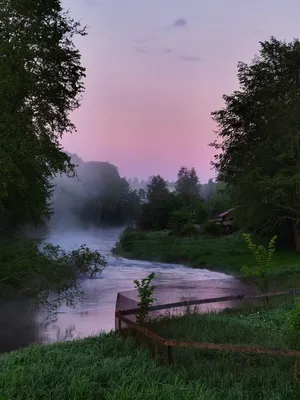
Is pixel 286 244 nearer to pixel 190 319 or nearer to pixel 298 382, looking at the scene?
pixel 190 319

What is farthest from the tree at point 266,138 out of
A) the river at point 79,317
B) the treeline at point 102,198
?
the treeline at point 102,198

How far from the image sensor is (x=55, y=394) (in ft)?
22.3

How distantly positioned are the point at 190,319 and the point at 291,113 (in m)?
29.7

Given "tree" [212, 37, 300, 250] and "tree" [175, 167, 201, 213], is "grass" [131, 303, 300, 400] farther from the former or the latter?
"tree" [175, 167, 201, 213]

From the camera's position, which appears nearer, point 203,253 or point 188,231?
point 203,253

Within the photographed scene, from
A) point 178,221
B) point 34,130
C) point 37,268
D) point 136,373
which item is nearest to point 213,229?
point 178,221

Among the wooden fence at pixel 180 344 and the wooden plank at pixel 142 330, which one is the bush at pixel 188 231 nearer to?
the wooden fence at pixel 180 344

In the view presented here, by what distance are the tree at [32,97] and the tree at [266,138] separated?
671 inches

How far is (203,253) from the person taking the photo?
47.1m

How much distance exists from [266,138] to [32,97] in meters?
25.5

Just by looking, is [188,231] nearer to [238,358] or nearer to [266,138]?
[266,138]

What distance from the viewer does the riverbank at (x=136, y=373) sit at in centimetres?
689

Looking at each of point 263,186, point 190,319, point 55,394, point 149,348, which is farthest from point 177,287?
point 55,394

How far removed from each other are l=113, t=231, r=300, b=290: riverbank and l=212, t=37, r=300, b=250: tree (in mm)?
3379
